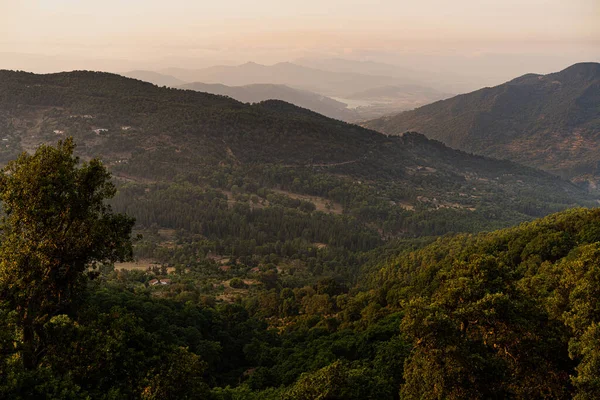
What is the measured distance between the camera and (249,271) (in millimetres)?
78250

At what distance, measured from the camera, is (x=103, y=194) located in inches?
572

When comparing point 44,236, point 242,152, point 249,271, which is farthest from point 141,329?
point 242,152

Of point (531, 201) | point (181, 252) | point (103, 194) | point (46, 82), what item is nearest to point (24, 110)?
point (46, 82)

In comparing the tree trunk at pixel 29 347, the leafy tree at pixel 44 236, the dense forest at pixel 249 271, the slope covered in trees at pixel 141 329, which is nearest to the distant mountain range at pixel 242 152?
the dense forest at pixel 249 271

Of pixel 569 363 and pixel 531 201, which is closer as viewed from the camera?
pixel 569 363

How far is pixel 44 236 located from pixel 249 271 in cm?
6693

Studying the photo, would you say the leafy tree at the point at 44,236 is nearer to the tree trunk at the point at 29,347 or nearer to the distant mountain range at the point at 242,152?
the tree trunk at the point at 29,347

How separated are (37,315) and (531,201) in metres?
175

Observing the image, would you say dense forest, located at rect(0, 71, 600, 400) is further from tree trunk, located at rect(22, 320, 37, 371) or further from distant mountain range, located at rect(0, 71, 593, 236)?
distant mountain range, located at rect(0, 71, 593, 236)

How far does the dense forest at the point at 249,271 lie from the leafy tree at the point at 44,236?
59mm

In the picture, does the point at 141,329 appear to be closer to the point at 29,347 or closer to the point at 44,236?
the point at 29,347

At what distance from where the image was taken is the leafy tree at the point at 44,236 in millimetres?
12336

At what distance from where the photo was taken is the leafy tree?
12336 millimetres

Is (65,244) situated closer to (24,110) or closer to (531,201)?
(24,110)
